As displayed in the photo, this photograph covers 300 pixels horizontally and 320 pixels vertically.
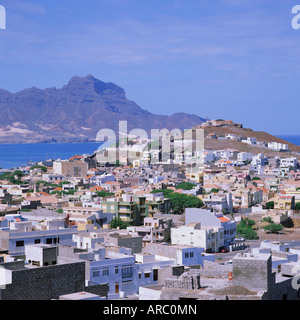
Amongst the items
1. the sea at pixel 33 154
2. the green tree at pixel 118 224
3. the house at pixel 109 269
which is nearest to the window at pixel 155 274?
the house at pixel 109 269

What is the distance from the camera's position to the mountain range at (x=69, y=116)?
91.6 m

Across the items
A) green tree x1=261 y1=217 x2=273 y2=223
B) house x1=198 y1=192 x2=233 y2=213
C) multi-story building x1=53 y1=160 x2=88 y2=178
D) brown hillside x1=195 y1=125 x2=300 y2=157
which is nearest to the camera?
green tree x1=261 y1=217 x2=273 y2=223

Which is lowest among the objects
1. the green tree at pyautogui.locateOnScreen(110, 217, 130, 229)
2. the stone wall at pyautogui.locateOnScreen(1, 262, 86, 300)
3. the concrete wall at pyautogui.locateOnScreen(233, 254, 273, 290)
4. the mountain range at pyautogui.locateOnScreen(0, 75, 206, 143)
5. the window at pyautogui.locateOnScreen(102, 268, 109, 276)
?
the window at pyautogui.locateOnScreen(102, 268, 109, 276)

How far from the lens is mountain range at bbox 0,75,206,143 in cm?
9156

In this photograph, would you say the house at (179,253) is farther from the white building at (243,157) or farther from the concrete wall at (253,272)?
the white building at (243,157)

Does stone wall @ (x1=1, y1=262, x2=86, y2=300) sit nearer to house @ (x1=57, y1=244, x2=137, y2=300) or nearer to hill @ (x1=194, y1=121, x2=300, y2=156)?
house @ (x1=57, y1=244, x2=137, y2=300)

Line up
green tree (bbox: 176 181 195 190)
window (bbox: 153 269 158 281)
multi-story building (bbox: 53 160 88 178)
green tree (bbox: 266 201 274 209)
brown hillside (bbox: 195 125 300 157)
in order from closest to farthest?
window (bbox: 153 269 158 281) → green tree (bbox: 266 201 274 209) → green tree (bbox: 176 181 195 190) → multi-story building (bbox: 53 160 88 178) → brown hillside (bbox: 195 125 300 157)

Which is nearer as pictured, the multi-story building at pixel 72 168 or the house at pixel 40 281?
the house at pixel 40 281

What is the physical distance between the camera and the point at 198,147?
3506cm

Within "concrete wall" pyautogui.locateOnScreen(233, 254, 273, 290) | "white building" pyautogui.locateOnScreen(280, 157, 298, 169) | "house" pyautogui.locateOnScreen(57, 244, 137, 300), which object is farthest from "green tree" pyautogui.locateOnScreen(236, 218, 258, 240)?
"white building" pyautogui.locateOnScreen(280, 157, 298, 169)

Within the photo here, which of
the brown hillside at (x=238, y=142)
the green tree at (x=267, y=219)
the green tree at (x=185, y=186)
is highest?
the brown hillside at (x=238, y=142)

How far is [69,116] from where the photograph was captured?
104250 mm

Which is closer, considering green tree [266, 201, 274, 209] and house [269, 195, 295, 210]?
house [269, 195, 295, 210]

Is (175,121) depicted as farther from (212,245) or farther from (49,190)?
(212,245)
